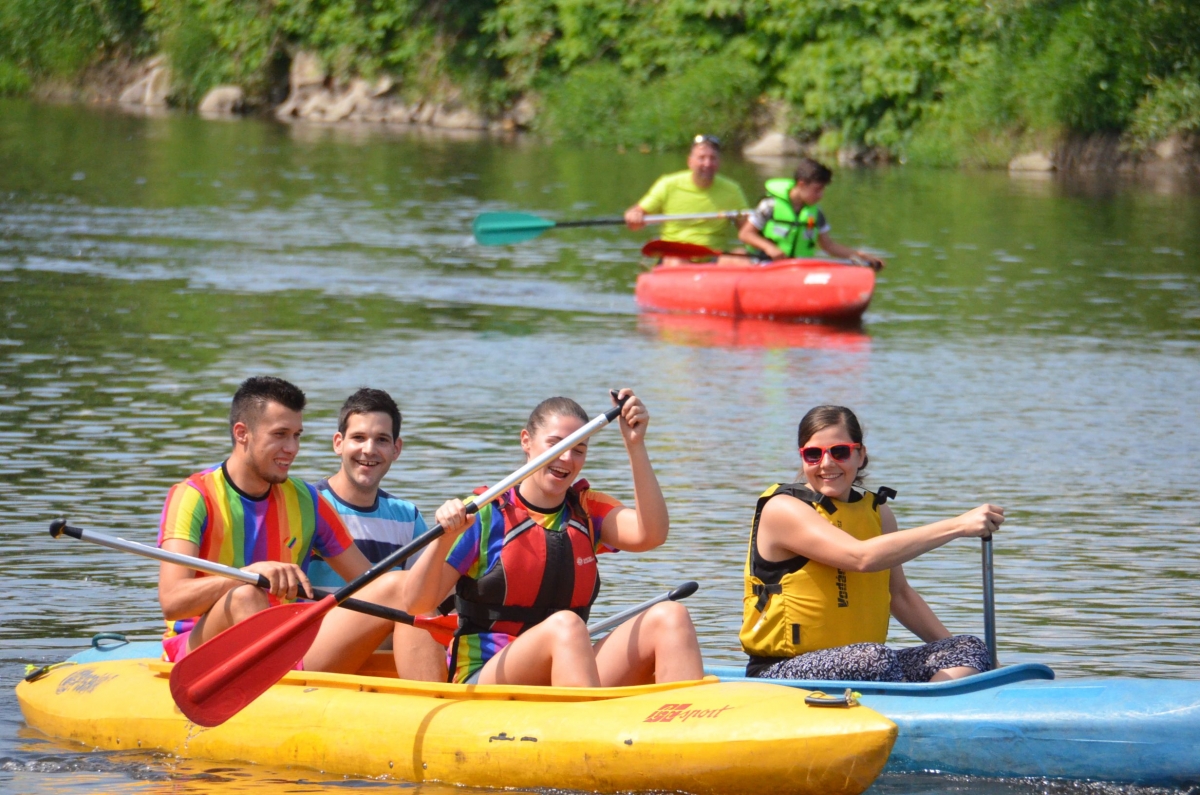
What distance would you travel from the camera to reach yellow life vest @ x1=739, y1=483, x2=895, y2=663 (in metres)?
5.77

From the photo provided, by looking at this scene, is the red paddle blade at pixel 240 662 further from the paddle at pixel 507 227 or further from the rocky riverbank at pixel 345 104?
the rocky riverbank at pixel 345 104

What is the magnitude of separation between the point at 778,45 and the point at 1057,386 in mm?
23276

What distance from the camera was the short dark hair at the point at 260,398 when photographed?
5914mm

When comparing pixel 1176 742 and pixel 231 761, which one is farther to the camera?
pixel 231 761

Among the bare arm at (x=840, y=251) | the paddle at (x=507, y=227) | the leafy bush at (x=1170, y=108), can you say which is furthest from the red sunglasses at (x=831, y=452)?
the leafy bush at (x=1170, y=108)

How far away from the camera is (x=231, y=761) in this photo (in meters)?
5.96

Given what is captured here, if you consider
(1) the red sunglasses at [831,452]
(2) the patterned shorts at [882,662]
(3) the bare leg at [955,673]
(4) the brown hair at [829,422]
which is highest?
(4) the brown hair at [829,422]

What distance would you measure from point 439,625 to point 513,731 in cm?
50

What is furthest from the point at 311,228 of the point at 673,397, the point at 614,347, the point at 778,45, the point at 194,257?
the point at 778,45

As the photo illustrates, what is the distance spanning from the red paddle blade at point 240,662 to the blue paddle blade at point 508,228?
11.8 metres

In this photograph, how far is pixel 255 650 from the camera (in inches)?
225

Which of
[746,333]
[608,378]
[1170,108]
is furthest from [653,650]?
[1170,108]

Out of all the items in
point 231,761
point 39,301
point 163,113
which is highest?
point 163,113

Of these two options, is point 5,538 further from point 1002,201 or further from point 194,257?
point 1002,201
